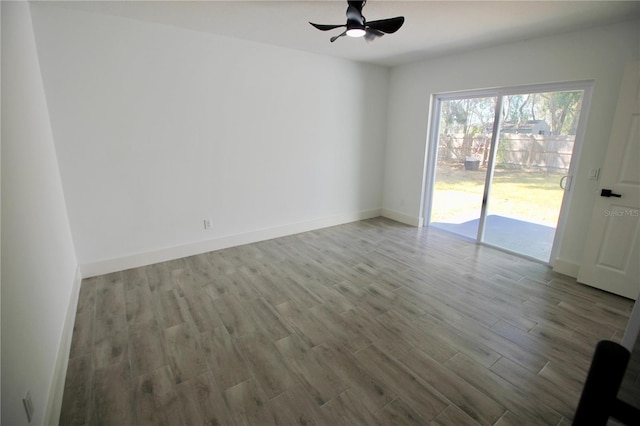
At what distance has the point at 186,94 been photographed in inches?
134

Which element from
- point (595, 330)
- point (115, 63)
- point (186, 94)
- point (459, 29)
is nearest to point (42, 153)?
point (115, 63)

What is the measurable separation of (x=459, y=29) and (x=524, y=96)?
1.30 metres

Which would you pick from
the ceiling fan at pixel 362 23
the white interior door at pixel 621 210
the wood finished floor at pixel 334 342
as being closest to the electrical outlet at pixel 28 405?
the wood finished floor at pixel 334 342

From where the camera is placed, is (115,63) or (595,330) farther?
(115,63)

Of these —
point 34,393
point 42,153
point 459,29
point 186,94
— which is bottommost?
point 34,393

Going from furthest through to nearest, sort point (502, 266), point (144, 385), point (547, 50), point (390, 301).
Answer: point (502, 266)
point (547, 50)
point (390, 301)
point (144, 385)

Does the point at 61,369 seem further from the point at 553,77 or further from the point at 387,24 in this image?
the point at 553,77

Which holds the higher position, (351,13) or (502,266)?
(351,13)

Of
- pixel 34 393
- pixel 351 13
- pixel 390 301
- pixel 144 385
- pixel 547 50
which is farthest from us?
pixel 547 50

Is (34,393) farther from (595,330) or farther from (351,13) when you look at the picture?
(595,330)

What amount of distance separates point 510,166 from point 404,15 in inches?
94.4

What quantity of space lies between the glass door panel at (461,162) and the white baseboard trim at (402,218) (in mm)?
270

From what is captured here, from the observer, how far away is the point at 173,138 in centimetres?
343

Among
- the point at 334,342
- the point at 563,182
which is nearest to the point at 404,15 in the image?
the point at 563,182
